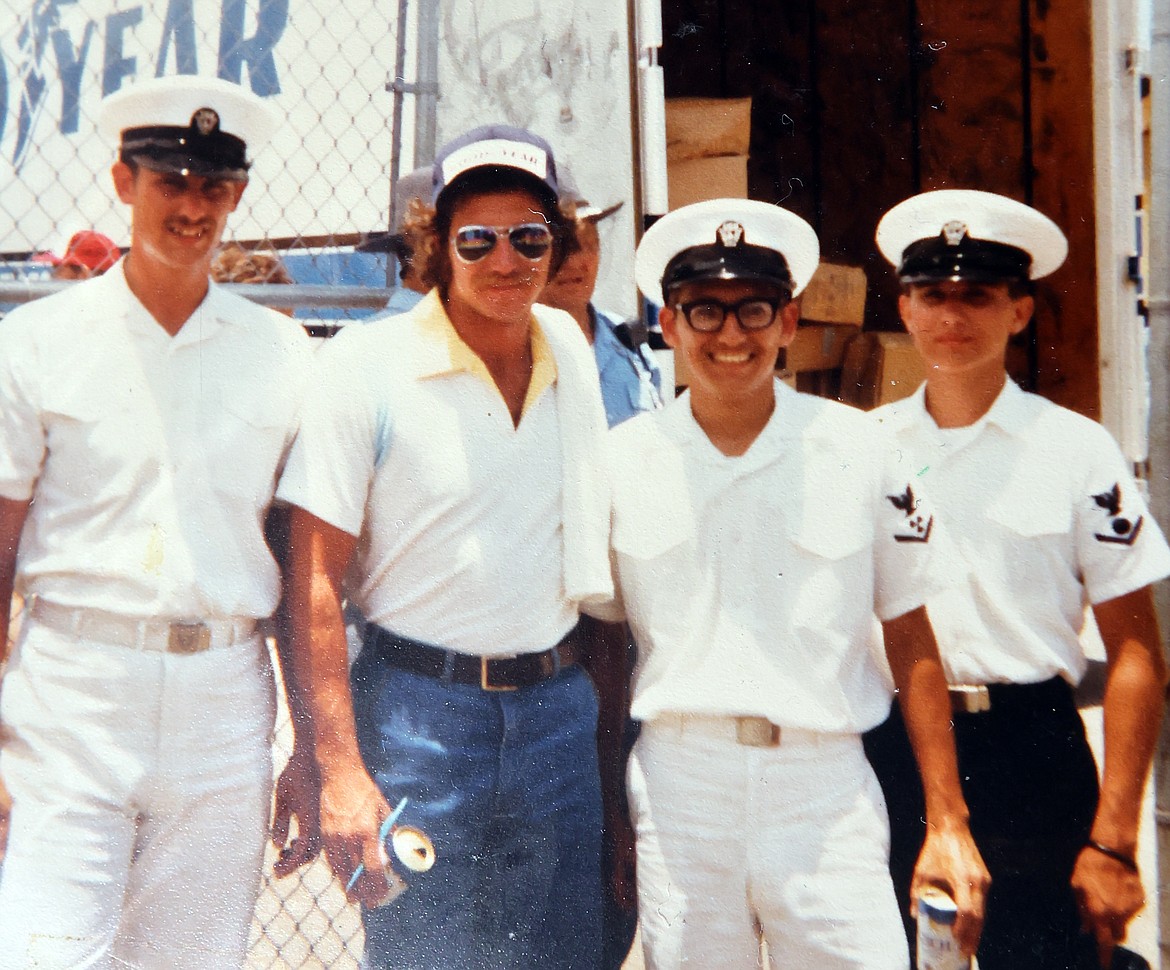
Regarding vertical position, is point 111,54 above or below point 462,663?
above

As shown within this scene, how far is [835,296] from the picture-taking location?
290 centimetres

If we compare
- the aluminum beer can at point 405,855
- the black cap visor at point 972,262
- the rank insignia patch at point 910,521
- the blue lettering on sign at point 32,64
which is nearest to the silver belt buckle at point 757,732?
the rank insignia patch at point 910,521

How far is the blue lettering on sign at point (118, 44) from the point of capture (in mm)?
2494

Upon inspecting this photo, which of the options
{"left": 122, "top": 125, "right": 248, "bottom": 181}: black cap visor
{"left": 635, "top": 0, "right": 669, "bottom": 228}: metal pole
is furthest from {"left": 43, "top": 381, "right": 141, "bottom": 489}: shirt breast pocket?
{"left": 635, "top": 0, "right": 669, "bottom": 228}: metal pole

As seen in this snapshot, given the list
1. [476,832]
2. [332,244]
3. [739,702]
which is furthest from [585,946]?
[332,244]

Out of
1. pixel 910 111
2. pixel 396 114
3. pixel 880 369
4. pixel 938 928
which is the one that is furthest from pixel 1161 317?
pixel 396 114

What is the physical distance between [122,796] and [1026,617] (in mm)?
1822

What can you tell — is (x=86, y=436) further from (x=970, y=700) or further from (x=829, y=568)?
(x=970, y=700)

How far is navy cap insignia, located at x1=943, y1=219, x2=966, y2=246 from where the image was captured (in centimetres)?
237

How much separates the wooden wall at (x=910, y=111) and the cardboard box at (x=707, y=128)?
389 mm

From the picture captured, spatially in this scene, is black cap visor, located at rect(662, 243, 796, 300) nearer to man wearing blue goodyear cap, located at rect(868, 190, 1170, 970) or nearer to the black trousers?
man wearing blue goodyear cap, located at rect(868, 190, 1170, 970)

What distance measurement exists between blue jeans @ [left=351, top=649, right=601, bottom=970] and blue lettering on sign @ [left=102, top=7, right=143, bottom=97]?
1.49 m

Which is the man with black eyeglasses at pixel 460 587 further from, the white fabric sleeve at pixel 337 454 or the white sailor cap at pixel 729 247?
the white sailor cap at pixel 729 247

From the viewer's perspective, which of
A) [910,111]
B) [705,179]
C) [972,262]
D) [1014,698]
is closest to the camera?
[1014,698]
